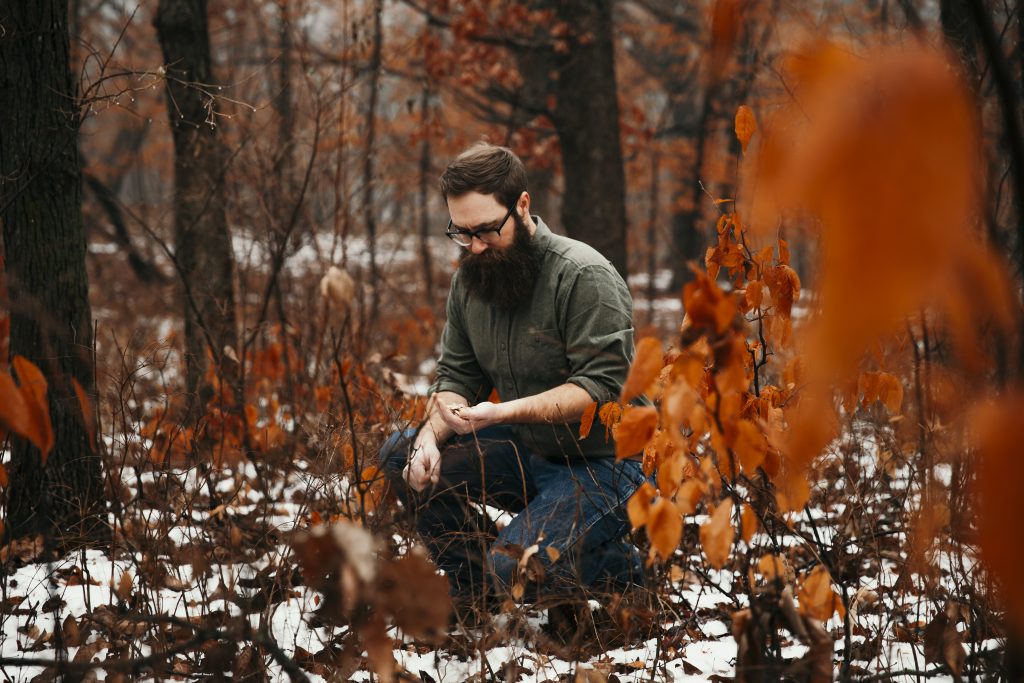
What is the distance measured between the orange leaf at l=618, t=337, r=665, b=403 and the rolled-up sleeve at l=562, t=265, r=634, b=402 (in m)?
1.19

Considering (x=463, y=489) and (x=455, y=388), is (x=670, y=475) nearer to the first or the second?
(x=463, y=489)

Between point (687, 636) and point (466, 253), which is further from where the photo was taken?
point (466, 253)

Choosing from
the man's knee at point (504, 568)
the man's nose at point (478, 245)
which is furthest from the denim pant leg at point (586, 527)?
the man's nose at point (478, 245)

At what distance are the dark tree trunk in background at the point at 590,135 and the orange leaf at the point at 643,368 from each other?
509 centimetres

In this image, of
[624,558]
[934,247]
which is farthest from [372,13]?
[934,247]

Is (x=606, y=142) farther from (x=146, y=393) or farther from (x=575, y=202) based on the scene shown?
(x=146, y=393)

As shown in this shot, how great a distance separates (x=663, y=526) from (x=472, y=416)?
1122mm

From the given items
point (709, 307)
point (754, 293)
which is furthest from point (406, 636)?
point (709, 307)

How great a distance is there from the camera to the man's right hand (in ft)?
8.32

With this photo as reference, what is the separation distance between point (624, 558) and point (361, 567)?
5.42 ft

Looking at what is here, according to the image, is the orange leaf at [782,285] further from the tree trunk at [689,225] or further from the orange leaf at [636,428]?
the tree trunk at [689,225]

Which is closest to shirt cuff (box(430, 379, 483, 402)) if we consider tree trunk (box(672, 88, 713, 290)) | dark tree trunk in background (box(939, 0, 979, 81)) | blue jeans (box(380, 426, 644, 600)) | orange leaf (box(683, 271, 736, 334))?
blue jeans (box(380, 426, 644, 600))

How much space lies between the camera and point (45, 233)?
287 cm

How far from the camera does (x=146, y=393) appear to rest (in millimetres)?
4570
